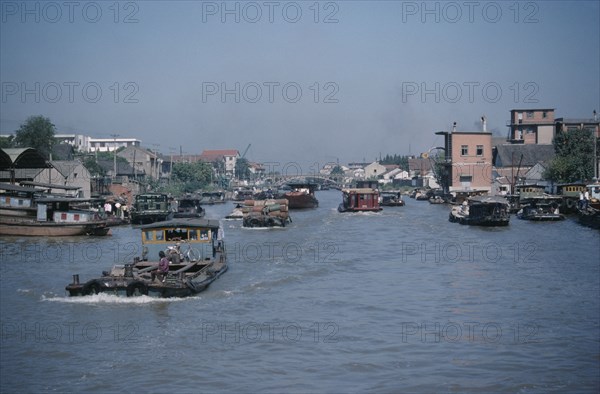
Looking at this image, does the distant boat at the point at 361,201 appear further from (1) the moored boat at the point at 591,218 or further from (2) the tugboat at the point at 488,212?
(1) the moored boat at the point at 591,218

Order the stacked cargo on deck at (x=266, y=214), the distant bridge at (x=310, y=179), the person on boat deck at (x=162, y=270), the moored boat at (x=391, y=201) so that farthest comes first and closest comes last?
the distant bridge at (x=310, y=179) → the moored boat at (x=391, y=201) → the stacked cargo on deck at (x=266, y=214) → the person on boat deck at (x=162, y=270)

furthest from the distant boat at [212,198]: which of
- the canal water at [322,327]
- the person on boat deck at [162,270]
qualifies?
the person on boat deck at [162,270]

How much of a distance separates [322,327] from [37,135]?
5244cm

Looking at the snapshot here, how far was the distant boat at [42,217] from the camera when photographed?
33719 mm

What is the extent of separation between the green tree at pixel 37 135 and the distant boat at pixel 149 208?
22.4 metres

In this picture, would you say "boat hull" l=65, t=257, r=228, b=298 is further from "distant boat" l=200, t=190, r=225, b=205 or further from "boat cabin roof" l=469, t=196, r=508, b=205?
"distant boat" l=200, t=190, r=225, b=205

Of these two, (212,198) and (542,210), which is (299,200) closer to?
(212,198)

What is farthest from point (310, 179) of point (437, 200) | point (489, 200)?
point (489, 200)

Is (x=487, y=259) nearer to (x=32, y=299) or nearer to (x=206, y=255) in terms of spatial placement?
(x=206, y=255)

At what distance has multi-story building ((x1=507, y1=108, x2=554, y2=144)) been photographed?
76.6m

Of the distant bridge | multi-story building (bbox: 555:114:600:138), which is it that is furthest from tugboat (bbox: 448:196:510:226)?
the distant bridge

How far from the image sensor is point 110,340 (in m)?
15.0

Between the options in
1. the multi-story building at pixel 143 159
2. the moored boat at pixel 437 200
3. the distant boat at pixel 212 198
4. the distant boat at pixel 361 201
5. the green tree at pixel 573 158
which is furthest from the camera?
the multi-story building at pixel 143 159

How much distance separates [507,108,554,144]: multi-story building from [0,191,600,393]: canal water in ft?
169
